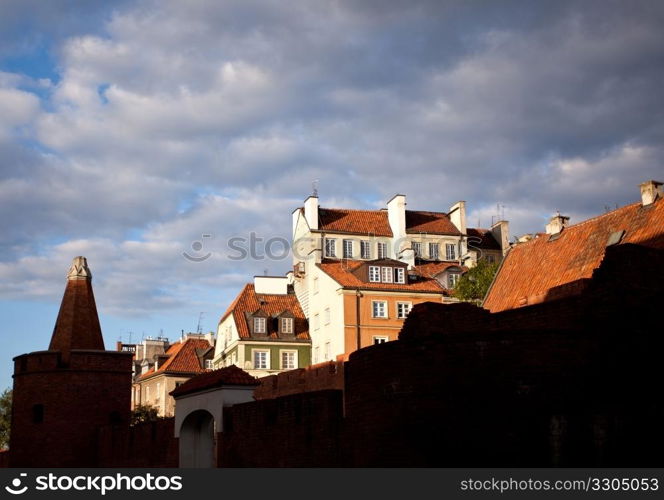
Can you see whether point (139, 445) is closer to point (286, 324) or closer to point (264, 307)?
point (286, 324)

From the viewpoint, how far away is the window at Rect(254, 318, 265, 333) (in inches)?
2388

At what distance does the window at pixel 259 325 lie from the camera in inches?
2388

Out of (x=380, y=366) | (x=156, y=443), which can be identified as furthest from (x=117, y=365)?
(x=380, y=366)

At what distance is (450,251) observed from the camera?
6725 cm

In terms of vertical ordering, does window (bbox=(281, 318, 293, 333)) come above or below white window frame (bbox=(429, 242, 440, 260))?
below

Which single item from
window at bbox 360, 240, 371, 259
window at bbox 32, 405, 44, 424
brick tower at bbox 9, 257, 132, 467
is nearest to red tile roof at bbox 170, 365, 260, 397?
brick tower at bbox 9, 257, 132, 467

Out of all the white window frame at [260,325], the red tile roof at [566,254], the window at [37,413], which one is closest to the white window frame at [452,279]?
the white window frame at [260,325]

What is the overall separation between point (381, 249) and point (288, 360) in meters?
11.3

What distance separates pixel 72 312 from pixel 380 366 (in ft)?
77.0

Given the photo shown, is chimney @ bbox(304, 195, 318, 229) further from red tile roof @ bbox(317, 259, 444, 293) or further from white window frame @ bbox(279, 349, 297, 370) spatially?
white window frame @ bbox(279, 349, 297, 370)

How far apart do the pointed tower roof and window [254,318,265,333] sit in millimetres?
26616

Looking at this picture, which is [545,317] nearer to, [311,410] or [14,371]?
[311,410]

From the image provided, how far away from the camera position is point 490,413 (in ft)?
36.0

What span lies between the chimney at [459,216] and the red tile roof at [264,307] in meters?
13.8
